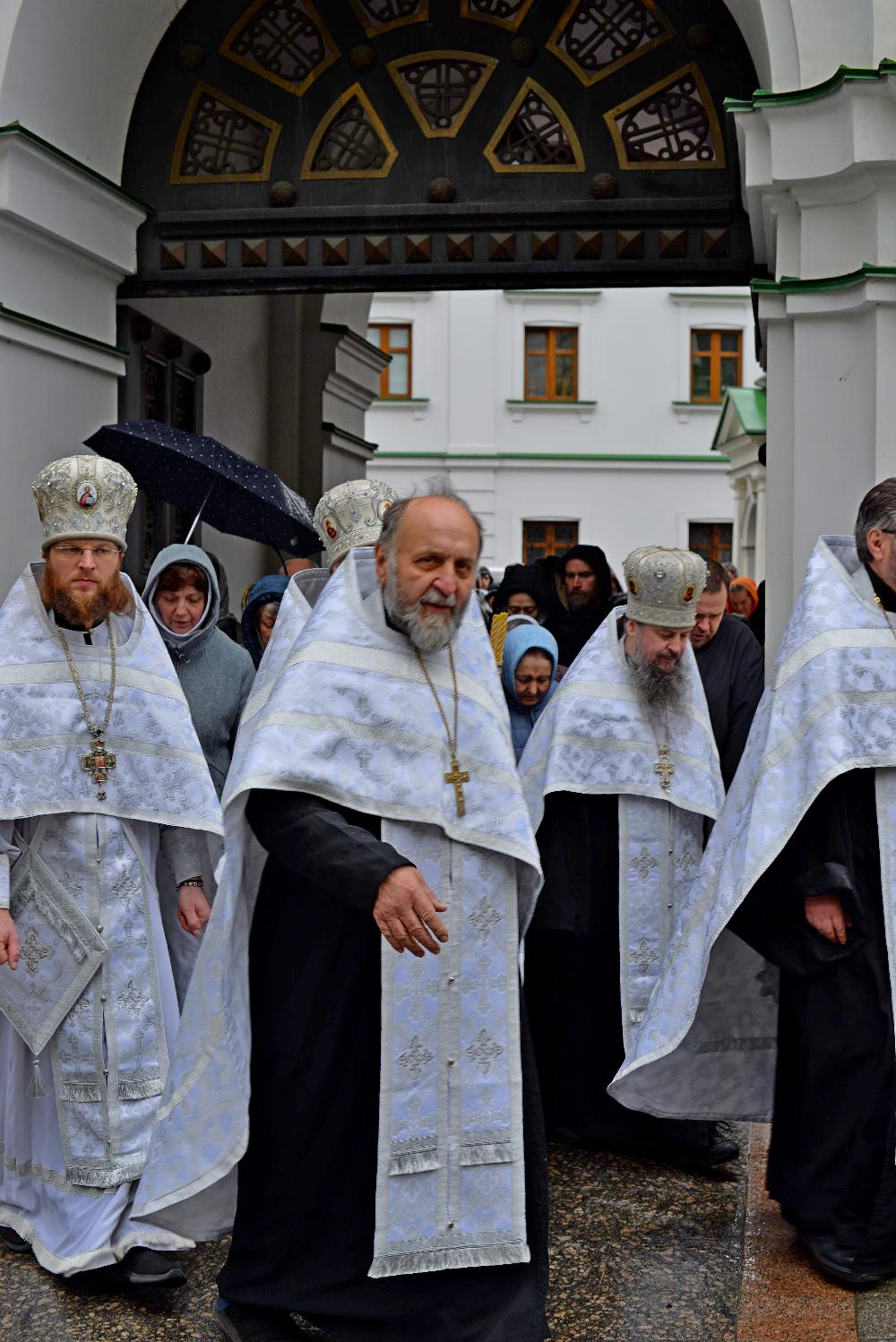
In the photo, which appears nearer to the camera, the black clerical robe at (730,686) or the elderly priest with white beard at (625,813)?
the elderly priest with white beard at (625,813)

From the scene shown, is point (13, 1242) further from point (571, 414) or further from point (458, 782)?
point (571, 414)

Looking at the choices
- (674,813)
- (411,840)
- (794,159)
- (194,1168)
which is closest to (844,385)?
(794,159)

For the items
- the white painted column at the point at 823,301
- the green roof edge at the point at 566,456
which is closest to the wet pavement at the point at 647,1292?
the white painted column at the point at 823,301

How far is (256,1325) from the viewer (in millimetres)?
3715

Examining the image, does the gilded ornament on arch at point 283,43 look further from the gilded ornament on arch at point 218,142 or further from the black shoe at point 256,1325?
the black shoe at point 256,1325

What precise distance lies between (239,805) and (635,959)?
7.54 feet

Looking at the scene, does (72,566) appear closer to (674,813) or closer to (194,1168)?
(194,1168)

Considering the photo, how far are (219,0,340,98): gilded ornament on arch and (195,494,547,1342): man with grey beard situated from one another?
553 centimetres

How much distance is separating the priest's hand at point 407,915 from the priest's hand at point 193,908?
1.39m

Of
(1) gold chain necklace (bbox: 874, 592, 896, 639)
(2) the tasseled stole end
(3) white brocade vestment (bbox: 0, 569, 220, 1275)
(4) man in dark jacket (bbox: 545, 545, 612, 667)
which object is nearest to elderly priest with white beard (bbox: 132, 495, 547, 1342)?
(3) white brocade vestment (bbox: 0, 569, 220, 1275)

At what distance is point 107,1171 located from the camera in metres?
4.32

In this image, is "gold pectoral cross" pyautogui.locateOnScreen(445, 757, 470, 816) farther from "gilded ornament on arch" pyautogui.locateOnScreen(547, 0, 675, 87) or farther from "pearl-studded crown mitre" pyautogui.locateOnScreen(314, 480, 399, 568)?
"gilded ornament on arch" pyautogui.locateOnScreen(547, 0, 675, 87)

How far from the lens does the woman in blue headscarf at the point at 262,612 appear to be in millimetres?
6730

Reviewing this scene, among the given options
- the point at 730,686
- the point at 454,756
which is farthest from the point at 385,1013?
the point at 730,686
